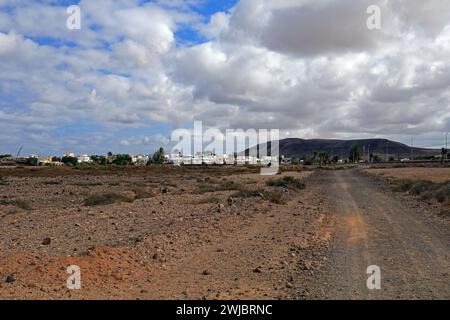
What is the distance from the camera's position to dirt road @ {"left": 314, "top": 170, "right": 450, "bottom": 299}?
7.62 metres

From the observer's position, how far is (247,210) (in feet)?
62.8

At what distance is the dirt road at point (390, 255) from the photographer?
7.62 meters

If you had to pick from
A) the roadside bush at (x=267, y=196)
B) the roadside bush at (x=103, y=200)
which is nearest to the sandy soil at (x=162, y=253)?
the roadside bush at (x=103, y=200)

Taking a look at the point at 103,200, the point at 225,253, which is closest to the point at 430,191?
the point at 103,200

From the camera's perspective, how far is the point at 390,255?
10602mm

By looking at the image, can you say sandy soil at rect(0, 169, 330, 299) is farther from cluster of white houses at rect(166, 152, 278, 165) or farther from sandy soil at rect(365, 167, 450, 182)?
cluster of white houses at rect(166, 152, 278, 165)

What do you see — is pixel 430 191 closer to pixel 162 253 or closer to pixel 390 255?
pixel 390 255

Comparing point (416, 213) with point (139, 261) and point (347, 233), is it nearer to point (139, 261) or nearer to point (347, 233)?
point (347, 233)

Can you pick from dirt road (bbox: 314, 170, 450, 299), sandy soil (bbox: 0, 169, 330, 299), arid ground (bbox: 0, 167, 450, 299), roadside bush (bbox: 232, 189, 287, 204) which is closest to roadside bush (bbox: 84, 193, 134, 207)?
arid ground (bbox: 0, 167, 450, 299)

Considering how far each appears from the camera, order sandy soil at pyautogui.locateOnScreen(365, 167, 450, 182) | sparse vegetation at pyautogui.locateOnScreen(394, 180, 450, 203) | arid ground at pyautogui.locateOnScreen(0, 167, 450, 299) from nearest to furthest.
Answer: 1. arid ground at pyautogui.locateOnScreen(0, 167, 450, 299)
2. sparse vegetation at pyautogui.locateOnScreen(394, 180, 450, 203)
3. sandy soil at pyautogui.locateOnScreen(365, 167, 450, 182)
